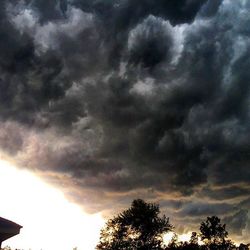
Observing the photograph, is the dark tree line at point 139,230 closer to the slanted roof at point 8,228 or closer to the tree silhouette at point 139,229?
the tree silhouette at point 139,229

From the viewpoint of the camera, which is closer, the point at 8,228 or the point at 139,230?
the point at 8,228

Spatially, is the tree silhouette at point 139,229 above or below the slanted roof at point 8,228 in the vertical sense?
above

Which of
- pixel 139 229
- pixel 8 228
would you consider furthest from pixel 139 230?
pixel 8 228

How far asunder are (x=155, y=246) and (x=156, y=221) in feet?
20.2

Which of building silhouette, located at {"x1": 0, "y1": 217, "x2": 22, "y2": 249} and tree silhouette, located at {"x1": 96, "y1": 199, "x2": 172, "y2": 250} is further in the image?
tree silhouette, located at {"x1": 96, "y1": 199, "x2": 172, "y2": 250}

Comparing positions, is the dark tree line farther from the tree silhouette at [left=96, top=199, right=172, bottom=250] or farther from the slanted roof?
the slanted roof

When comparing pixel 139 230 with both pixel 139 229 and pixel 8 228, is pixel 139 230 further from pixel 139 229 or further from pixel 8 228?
pixel 8 228

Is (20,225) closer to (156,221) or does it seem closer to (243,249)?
(156,221)

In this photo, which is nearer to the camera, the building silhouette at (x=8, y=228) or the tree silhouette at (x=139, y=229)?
the building silhouette at (x=8, y=228)

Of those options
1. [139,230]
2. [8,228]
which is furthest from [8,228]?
[139,230]

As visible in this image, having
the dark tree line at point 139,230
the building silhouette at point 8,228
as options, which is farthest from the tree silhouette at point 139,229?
the building silhouette at point 8,228

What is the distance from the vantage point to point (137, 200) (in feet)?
322

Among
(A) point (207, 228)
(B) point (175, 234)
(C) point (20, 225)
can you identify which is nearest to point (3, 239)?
(C) point (20, 225)

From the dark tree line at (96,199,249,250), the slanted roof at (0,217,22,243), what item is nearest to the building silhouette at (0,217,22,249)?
the slanted roof at (0,217,22,243)
